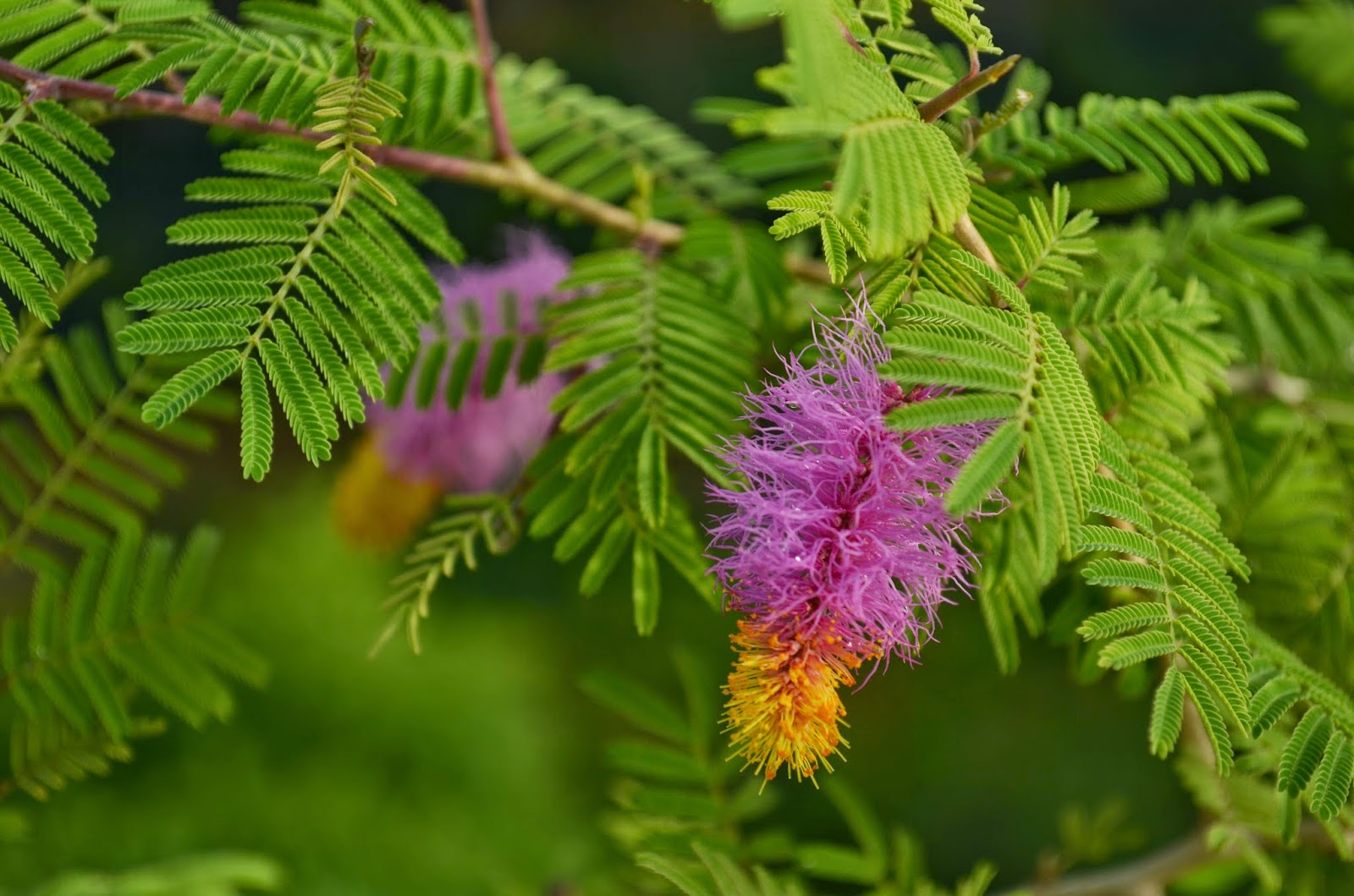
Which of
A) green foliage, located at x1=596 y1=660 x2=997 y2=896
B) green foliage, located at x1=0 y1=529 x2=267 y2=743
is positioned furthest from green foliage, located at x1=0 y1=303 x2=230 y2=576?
green foliage, located at x1=596 y1=660 x2=997 y2=896

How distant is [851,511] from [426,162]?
0.37 meters

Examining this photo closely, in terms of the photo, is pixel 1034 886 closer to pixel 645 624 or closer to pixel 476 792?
pixel 645 624

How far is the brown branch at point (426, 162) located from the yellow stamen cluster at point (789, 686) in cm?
34

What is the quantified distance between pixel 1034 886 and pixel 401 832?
111 cm

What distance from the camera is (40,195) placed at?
512 mm

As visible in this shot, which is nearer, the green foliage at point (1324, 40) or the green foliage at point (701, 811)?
the green foliage at point (701, 811)

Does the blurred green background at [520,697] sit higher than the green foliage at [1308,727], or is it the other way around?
the green foliage at [1308,727]

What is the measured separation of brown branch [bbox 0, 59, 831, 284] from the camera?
22.0 inches

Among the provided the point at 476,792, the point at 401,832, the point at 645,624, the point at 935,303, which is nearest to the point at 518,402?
the point at 645,624

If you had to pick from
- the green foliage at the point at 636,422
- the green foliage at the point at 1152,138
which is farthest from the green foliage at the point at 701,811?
the green foliage at the point at 1152,138

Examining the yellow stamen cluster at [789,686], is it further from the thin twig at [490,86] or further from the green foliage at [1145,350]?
the thin twig at [490,86]

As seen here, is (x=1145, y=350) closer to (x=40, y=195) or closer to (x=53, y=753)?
(x=40, y=195)

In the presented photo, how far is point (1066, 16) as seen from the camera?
94.0 inches

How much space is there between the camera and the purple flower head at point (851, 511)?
1.48 feet
